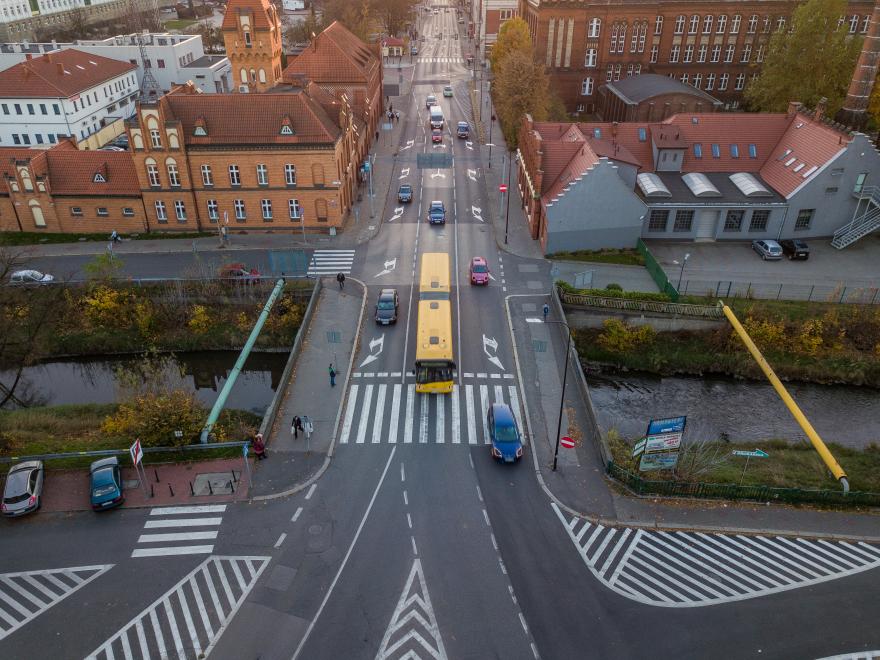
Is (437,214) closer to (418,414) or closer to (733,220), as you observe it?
(733,220)

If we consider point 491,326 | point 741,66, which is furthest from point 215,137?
point 741,66

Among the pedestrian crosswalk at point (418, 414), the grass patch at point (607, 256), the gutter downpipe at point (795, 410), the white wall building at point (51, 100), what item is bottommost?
the pedestrian crosswalk at point (418, 414)

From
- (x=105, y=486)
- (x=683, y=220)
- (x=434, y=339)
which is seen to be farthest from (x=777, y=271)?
(x=105, y=486)

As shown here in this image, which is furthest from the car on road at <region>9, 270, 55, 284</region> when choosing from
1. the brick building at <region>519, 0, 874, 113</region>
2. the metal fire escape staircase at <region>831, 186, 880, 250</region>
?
the brick building at <region>519, 0, 874, 113</region>

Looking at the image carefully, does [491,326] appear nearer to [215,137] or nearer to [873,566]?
[873,566]

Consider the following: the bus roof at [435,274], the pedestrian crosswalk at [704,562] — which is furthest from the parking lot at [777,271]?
the pedestrian crosswalk at [704,562]

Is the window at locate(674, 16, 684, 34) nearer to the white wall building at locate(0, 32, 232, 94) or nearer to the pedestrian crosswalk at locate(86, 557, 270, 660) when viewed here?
the white wall building at locate(0, 32, 232, 94)

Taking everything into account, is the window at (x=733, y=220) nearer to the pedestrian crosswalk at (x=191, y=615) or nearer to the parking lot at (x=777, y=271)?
the parking lot at (x=777, y=271)
